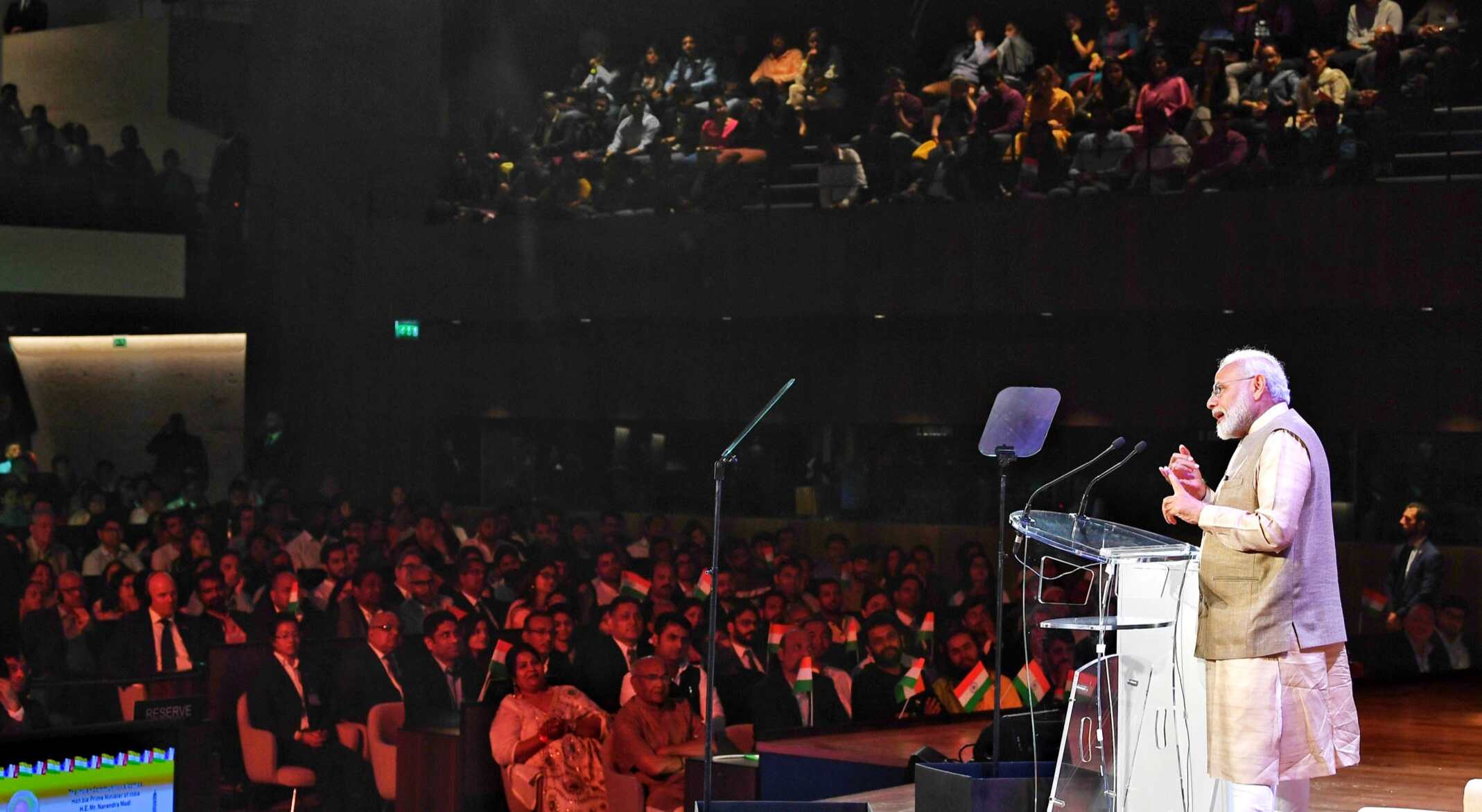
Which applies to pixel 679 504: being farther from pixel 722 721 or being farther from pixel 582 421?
pixel 722 721

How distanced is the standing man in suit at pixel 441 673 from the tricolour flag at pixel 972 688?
1.74 metres

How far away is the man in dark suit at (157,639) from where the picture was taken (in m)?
6.27

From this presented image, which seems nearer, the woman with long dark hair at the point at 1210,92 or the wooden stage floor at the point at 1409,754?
the wooden stage floor at the point at 1409,754

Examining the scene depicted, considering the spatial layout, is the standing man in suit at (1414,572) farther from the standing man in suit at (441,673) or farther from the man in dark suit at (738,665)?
the standing man in suit at (441,673)

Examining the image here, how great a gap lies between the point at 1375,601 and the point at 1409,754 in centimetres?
299

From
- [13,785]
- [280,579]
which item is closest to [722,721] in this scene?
[280,579]

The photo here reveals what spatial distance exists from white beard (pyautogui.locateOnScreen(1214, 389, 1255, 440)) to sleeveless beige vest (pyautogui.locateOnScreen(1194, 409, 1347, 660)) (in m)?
0.04

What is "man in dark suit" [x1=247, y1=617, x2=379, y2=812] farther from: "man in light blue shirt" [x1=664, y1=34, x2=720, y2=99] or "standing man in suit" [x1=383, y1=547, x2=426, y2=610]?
"man in light blue shirt" [x1=664, y1=34, x2=720, y2=99]

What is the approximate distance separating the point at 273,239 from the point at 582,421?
8.48 ft

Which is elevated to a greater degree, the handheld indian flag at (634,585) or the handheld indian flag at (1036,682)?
the handheld indian flag at (634,585)

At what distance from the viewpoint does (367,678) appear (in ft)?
19.0

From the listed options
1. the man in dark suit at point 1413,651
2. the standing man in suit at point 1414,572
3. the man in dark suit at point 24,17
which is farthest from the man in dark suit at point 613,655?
the man in dark suit at point 24,17

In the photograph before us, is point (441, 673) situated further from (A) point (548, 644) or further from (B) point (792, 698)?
(B) point (792, 698)

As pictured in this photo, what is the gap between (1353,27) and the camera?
8.91 m
